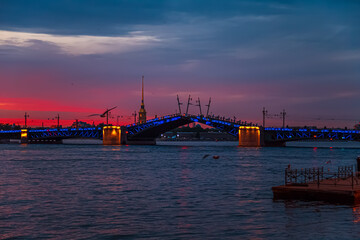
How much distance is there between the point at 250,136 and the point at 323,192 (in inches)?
5639

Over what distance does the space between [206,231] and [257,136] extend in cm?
15166

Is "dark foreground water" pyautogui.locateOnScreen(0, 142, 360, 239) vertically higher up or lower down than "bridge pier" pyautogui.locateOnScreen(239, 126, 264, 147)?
lower down

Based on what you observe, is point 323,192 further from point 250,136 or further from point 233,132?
point 233,132

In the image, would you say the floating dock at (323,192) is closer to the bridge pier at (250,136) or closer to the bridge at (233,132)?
the bridge at (233,132)

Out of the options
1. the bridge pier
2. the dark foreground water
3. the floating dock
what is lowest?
the dark foreground water

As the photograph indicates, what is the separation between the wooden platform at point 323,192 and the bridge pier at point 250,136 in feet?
445

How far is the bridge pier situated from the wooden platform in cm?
13578

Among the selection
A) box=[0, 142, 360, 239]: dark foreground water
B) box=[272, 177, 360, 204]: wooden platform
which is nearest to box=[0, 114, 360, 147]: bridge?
box=[0, 142, 360, 239]: dark foreground water

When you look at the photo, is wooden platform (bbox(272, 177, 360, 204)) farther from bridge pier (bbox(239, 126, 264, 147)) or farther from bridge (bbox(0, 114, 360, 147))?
bridge pier (bbox(239, 126, 264, 147))

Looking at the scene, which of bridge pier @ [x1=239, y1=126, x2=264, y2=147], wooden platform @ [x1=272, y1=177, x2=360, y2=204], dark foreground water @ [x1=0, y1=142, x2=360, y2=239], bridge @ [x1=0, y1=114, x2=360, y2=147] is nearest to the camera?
dark foreground water @ [x1=0, y1=142, x2=360, y2=239]

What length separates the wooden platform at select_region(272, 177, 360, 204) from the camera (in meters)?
33.9

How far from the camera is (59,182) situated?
52625 mm

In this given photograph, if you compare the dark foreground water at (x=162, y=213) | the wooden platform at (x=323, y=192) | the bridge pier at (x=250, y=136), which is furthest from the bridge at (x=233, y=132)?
the wooden platform at (x=323, y=192)

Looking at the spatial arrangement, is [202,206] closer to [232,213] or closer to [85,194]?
[232,213]
